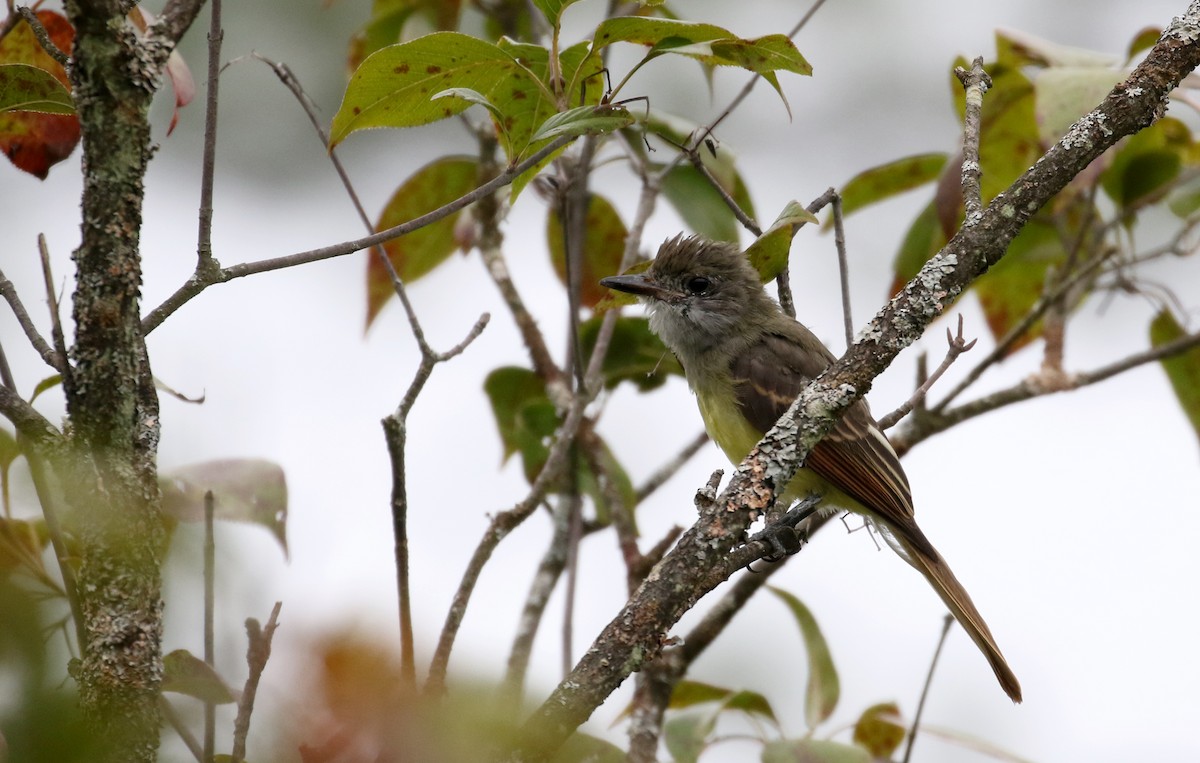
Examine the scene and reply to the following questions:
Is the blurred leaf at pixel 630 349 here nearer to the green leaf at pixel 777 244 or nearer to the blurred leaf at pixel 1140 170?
the green leaf at pixel 777 244

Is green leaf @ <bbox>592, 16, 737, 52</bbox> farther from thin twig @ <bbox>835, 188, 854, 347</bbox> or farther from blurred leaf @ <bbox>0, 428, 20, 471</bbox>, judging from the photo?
blurred leaf @ <bbox>0, 428, 20, 471</bbox>

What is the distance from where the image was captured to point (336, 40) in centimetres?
767

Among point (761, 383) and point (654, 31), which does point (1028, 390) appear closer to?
point (761, 383)

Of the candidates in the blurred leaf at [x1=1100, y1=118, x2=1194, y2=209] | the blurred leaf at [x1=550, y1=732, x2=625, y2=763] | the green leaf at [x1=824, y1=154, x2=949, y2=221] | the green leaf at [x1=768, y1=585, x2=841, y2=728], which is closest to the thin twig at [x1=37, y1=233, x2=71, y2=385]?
the blurred leaf at [x1=550, y1=732, x2=625, y2=763]

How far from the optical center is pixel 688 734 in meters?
2.96

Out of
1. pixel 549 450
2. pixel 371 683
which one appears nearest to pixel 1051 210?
pixel 549 450

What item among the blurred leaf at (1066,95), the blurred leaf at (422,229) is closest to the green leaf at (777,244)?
the blurred leaf at (1066,95)

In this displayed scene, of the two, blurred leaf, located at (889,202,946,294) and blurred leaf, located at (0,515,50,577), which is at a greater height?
blurred leaf, located at (889,202,946,294)

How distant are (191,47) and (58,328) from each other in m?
6.16

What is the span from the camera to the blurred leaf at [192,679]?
56.8 inches

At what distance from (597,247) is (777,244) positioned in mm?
1523

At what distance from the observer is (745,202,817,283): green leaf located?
2381 millimetres

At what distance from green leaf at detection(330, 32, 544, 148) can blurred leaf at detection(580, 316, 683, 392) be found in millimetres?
1493

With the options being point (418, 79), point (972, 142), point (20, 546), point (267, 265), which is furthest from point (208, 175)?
point (972, 142)
